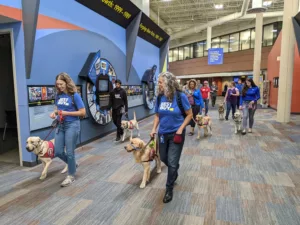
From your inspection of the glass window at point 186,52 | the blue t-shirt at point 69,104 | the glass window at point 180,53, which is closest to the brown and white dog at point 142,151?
the blue t-shirt at point 69,104

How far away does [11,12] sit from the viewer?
3.56m

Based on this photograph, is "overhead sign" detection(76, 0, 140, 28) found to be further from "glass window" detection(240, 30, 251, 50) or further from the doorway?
"glass window" detection(240, 30, 251, 50)

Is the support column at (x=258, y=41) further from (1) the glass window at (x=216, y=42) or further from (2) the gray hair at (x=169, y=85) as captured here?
(2) the gray hair at (x=169, y=85)

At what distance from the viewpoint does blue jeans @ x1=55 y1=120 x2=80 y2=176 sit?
3.15m

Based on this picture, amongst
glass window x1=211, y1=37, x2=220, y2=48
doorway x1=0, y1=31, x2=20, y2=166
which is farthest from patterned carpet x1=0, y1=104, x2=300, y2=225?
glass window x1=211, y1=37, x2=220, y2=48

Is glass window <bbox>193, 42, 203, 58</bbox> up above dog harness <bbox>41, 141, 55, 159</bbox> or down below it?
above

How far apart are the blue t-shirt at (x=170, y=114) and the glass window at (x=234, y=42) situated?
69.1 ft

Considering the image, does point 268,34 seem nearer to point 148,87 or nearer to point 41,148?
point 148,87

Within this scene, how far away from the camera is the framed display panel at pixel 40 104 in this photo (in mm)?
3961

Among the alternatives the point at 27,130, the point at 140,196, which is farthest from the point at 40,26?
the point at 140,196

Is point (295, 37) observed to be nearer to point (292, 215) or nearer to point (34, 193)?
point (292, 215)

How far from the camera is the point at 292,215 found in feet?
8.24

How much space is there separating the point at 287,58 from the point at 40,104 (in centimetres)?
818

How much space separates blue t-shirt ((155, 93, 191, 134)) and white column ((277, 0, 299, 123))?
7.33 metres
